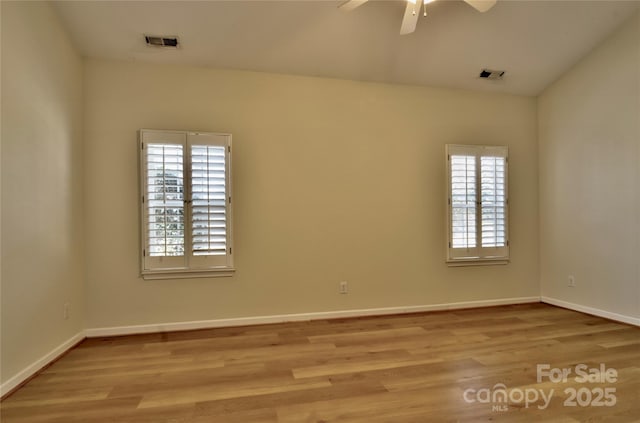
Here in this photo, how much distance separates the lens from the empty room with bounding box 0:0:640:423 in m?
2.26

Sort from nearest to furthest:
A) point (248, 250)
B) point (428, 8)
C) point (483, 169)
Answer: point (428, 8) < point (248, 250) < point (483, 169)

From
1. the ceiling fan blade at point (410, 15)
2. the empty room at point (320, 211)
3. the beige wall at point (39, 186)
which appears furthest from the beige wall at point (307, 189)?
the ceiling fan blade at point (410, 15)

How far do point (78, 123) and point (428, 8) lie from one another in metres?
3.38

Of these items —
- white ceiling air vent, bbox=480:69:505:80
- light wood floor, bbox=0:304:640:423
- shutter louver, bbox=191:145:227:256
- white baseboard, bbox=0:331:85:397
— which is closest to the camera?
light wood floor, bbox=0:304:640:423

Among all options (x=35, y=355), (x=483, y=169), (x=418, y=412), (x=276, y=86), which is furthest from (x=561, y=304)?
(x=35, y=355)

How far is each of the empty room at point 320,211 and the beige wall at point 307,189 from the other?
0.02 m

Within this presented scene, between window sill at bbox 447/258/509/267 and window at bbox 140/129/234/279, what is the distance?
8.49 feet

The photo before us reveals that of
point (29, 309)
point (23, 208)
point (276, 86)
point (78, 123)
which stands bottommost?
point (29, 309)

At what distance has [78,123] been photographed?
317cm

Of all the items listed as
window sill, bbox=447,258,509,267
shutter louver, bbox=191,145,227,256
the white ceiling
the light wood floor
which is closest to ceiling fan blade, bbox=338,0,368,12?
the white ceiling

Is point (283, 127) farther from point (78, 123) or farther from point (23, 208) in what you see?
point (23, 208)

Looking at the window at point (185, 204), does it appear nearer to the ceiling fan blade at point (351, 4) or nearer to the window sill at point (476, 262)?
the ceiling fan blade at point (351, 4)

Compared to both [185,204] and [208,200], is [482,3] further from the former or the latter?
[185,204]

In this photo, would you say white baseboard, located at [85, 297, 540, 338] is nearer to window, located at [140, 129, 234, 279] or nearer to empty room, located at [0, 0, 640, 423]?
empty room, located at [0, 0, 640, 423]
